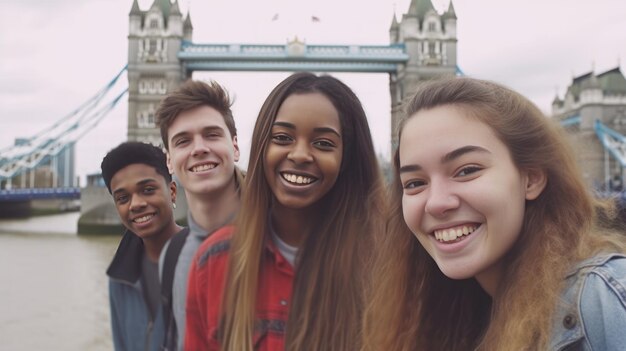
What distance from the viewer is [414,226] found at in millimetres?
628

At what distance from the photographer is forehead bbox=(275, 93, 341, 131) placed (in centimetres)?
77

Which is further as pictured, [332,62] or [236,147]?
[332,62]

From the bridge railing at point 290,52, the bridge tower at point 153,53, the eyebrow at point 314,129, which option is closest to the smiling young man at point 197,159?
the eyebrow at point 314,129

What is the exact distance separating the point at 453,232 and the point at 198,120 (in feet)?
1.38

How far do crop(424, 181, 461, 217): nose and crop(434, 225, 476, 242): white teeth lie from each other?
2 centimetres

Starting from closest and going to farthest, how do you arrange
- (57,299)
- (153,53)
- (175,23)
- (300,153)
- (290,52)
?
1. (300,153)
2. (57,299)
3. (290,52)
4. (175,23)
5. (153,53)

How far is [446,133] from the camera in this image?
1.95 ft

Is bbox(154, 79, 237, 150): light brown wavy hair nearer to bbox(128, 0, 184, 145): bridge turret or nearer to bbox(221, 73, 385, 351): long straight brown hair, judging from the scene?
bbox(221, 73, 385, 351): long straight brown hair

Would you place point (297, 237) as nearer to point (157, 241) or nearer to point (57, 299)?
point (157, 241)

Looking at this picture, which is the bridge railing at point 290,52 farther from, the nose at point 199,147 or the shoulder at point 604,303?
the shoulder at point 604,303

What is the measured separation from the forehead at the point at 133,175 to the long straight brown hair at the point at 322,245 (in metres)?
0.14

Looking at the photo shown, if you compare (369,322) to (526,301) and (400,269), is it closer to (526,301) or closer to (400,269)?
(400,269)

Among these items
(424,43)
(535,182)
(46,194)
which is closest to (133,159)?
(535,182)

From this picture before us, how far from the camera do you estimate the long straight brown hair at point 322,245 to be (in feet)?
2.57
